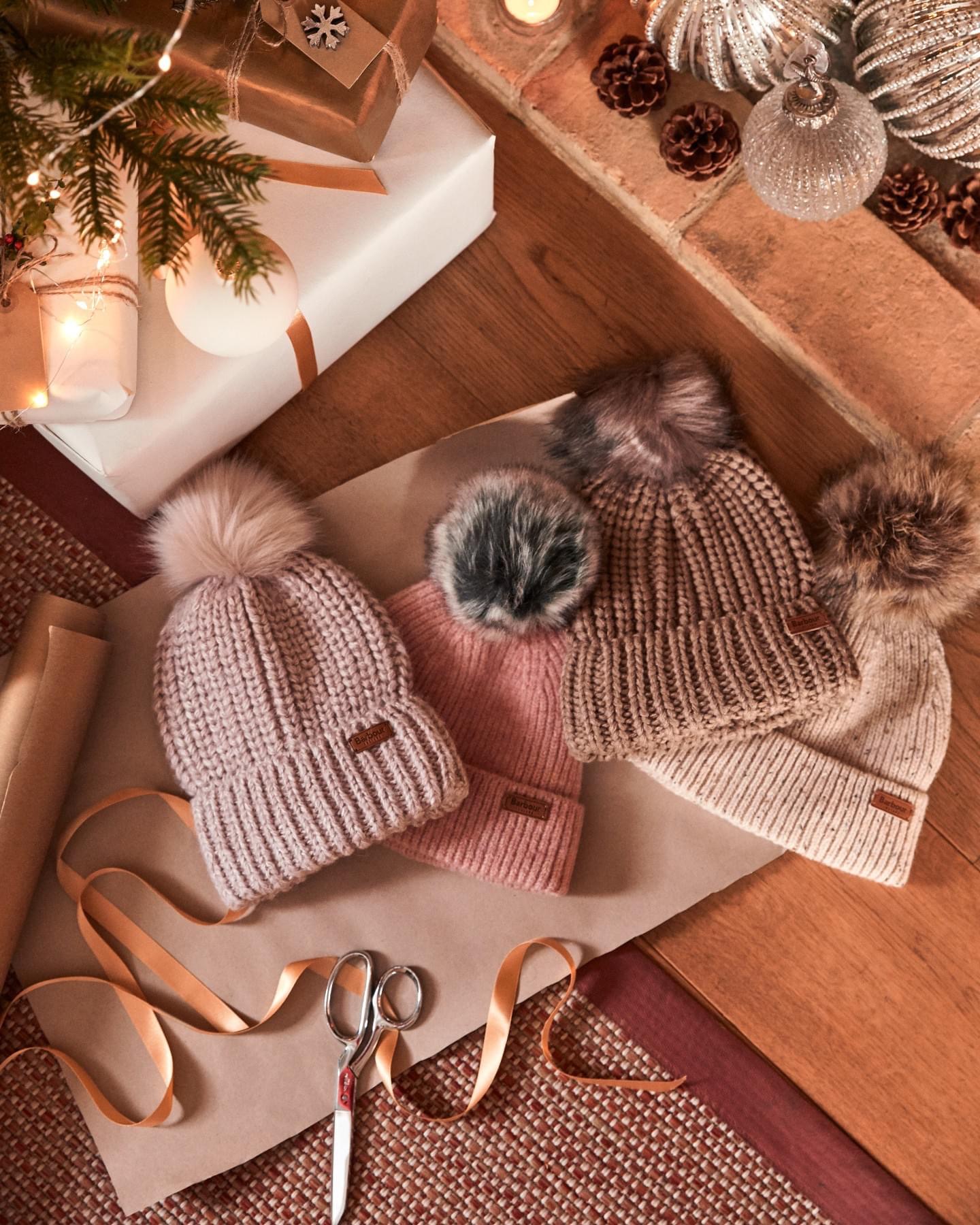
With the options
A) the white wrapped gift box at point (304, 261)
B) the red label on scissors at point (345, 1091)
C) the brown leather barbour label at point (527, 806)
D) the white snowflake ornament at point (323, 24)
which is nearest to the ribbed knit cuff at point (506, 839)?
the brown leather barbour label at point (527, 806)

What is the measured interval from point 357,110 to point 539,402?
0.34 metres

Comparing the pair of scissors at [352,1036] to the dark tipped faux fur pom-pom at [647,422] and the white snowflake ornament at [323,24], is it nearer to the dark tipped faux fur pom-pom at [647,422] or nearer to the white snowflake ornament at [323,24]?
the dark tipped faux fur pom-pom at [647,422]

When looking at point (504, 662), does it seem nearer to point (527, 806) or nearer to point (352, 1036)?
point (527, 806)

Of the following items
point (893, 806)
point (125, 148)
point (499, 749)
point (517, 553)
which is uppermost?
point (125, 148)

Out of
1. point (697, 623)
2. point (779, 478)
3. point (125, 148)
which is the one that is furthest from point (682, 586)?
point (125, 148)

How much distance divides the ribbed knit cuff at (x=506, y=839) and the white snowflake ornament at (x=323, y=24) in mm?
699

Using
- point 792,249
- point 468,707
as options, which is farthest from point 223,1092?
point 792,249

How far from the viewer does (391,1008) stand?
998 mm

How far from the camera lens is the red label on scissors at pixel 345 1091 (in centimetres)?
97

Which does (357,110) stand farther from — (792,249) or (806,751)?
(806,751)

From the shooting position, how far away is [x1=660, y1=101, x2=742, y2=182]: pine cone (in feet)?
3.27

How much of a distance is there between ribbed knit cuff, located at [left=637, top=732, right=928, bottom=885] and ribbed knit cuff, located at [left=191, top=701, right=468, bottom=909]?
0.23 metres

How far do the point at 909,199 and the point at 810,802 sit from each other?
25.1 inches

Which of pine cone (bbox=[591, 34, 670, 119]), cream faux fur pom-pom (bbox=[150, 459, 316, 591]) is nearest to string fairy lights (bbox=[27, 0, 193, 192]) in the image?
cream faux fur pom-pom (bbox=[150, 459, 316, 591])
